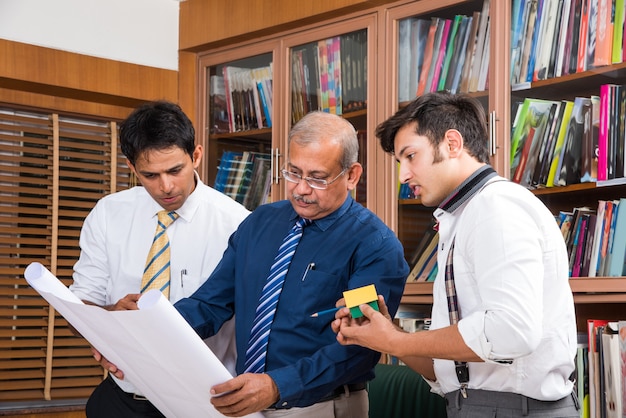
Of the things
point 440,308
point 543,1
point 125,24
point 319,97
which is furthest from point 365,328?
point 125,24

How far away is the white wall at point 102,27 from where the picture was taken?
372 centimetres

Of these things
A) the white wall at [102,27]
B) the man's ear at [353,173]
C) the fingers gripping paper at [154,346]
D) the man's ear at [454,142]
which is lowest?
the fingers gripping paper at [154,346]

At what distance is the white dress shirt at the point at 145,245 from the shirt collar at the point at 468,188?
88 cm

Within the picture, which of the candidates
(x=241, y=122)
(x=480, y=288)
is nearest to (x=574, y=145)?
(x=480, y=288)

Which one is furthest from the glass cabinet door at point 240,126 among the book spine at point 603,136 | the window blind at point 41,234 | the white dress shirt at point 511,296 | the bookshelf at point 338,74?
the white dress shirt at point 511,296

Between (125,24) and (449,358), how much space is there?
2.99 metres

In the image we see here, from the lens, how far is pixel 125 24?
405 centimetres

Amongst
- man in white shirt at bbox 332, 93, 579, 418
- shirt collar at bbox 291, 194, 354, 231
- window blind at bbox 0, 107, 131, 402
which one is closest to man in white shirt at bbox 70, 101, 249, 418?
shirt collar at bbox 291, 194, 354, 231

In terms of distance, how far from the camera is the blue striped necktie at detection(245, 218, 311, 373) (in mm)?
2004

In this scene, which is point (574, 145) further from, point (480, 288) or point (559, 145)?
point (480, 288)

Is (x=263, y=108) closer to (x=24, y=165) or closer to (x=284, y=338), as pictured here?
(x=24, y=165)

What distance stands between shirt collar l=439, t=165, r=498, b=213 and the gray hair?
39 centimetres

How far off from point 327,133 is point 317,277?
1.12 ft

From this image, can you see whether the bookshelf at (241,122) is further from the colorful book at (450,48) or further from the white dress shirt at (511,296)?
the white dress shirt at (511,296)
